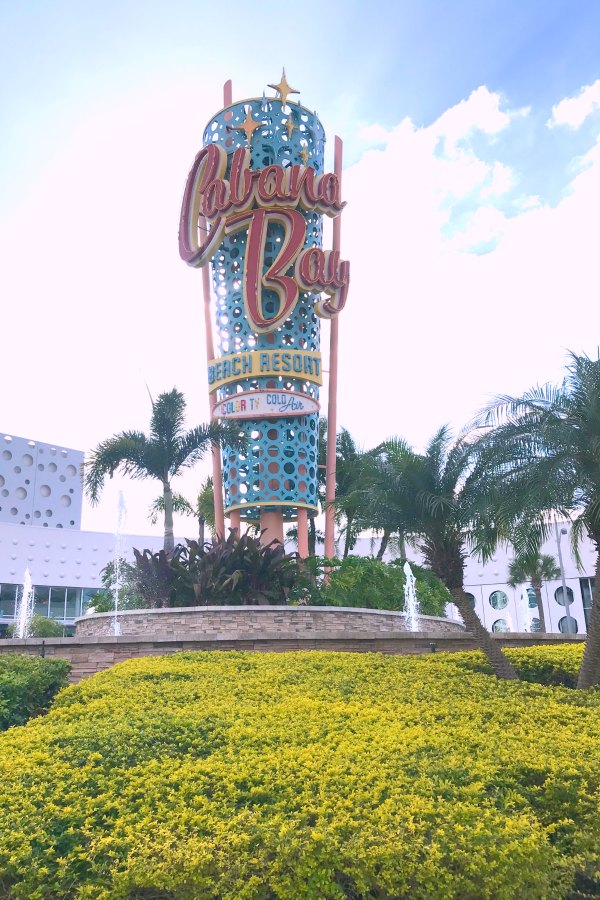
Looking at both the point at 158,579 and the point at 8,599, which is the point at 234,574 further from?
the point at 8,599

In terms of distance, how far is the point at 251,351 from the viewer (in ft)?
88.8

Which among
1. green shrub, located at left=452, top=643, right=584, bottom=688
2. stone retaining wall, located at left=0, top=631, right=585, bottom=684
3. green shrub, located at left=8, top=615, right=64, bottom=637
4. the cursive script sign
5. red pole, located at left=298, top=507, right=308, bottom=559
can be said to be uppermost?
the cursive script sign

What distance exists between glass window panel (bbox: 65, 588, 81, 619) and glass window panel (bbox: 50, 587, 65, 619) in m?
0.33

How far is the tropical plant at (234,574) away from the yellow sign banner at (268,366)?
384 inches

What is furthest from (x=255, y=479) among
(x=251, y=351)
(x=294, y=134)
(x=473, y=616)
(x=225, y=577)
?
(x=473, y=616)

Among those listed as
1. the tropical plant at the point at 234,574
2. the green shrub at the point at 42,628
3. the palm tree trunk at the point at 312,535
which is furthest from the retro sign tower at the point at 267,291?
the green shrub at the point at 42,628

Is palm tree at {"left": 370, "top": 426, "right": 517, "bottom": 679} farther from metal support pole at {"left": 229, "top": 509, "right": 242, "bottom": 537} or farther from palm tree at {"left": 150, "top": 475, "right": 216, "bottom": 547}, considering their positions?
palm tree at {"left": 150, "top": 475, "right": 216, "bottom": 547}

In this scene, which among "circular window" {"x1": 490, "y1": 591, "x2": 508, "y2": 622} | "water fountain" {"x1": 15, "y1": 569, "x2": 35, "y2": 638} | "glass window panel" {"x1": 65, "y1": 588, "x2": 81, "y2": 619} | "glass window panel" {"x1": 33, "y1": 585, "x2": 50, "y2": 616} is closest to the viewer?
"water fountain" {"x1": 15, "y1": 569, "x2": 35, "y2": 638}

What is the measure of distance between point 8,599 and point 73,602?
11.8 feet

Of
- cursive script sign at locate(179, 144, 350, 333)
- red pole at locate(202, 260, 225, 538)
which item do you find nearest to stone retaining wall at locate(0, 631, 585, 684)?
red pole at locate(202, 260, 225, 538)

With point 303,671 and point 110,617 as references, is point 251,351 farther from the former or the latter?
A: point 303,671

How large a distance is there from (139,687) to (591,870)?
5.63 metres

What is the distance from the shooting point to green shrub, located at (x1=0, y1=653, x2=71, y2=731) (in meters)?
8.81

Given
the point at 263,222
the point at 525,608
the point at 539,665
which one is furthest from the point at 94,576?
the point at 539,665
